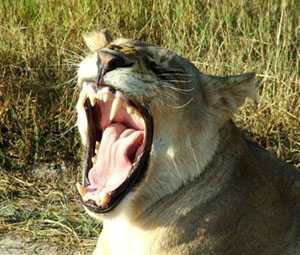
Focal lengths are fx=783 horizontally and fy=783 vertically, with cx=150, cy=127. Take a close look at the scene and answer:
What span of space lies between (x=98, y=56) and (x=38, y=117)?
1864 millimetres

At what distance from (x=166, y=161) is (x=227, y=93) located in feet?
1.30

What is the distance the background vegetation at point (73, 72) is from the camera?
440 cm

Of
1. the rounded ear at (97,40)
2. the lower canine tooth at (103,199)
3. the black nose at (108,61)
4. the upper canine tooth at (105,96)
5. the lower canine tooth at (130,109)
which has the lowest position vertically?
the lower canine tooth at (103,199)

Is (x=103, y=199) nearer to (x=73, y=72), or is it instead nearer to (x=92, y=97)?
(x=92, y=97)

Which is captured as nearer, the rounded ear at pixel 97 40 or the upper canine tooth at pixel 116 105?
the upper canine tooth at pixel 116 105

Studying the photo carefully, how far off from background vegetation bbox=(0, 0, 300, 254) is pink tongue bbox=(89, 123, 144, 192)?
0.94m

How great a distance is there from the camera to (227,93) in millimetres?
3223

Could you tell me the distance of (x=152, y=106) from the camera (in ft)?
9.91

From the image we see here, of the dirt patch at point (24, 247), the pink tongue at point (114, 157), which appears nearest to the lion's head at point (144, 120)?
the pink tongue at point (114, 157)

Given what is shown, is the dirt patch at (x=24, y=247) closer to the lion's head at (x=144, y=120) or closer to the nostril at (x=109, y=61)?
the lion's head at (x=144, y=120)

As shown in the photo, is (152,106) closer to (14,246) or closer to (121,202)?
(121,202)

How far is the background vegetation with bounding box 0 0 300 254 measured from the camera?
14.4 feet

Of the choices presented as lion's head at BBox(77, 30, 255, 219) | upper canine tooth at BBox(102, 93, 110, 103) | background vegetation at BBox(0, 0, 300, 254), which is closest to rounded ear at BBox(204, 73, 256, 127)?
lion's head at BBox(77, 30, 255, 219)

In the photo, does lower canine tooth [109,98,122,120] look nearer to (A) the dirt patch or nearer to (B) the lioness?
(B) the lioness
